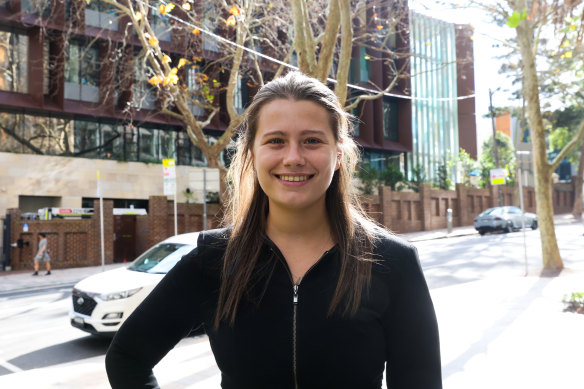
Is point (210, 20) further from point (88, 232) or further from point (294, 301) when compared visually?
point (294, 301)

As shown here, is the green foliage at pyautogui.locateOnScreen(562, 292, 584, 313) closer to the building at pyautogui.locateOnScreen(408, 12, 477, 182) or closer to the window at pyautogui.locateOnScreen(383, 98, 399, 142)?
the window at pyautogui.locateOnScreen(383, 98, 399, 142)

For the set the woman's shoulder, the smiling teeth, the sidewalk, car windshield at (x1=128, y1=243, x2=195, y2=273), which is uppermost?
the smiling teeth

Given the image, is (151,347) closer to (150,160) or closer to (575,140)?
(575,140)

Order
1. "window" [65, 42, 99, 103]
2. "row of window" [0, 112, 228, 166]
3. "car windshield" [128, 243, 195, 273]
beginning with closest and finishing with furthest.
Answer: "car windshield" [128, 243, 195, 273]
"row of window" [0, 112, 228, 166]
"window" [65, 42, 99, 103]

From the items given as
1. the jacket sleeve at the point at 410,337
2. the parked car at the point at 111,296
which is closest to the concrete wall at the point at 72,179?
the parked car at the point at 111,296

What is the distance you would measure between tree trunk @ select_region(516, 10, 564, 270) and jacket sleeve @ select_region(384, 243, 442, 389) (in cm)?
1309

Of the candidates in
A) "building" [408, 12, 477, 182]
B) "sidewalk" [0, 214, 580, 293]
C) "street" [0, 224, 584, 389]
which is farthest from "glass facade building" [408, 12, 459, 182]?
"street" [0, 224, 584, 389]

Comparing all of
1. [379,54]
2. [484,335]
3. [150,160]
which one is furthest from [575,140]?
[379,54]

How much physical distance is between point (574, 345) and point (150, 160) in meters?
27.7

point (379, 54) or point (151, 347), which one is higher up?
point (379, 54)

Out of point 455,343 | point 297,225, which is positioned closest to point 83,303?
point 455,343

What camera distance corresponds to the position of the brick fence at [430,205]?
35.4 m

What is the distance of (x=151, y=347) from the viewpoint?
1.83 meters

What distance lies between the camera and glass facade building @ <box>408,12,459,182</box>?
47.7m
